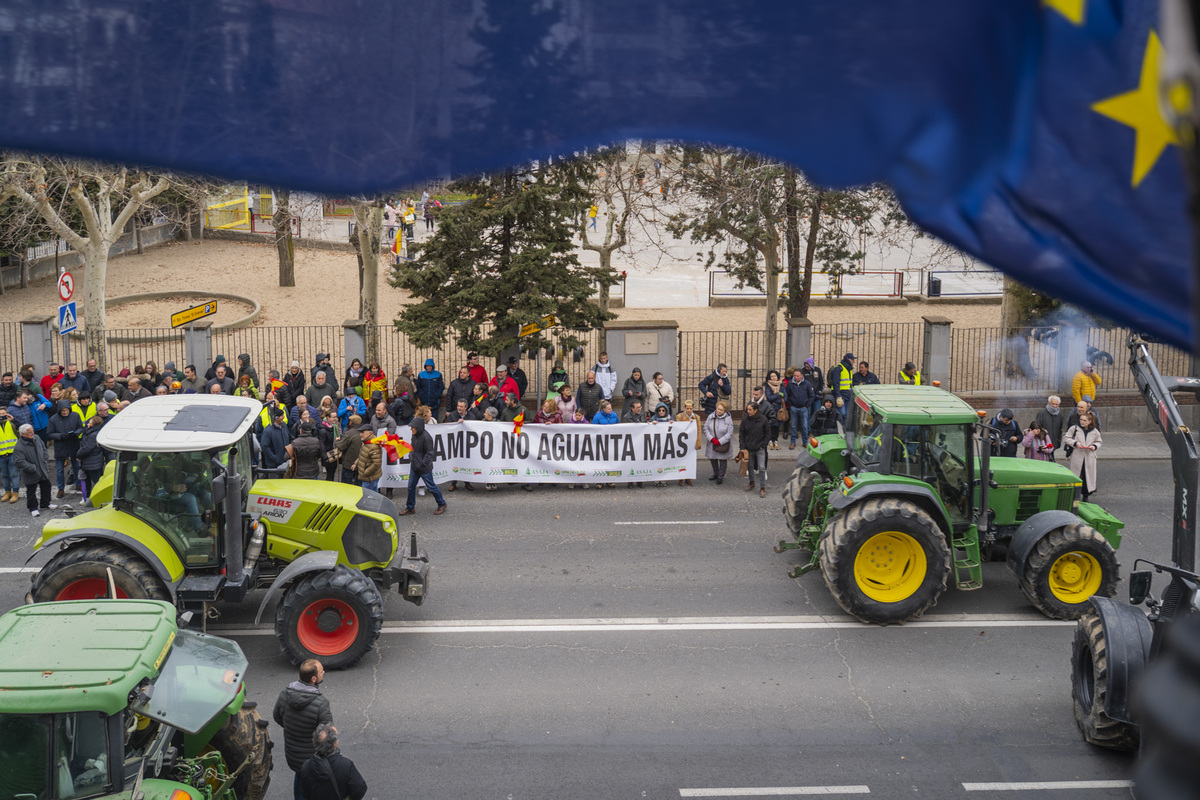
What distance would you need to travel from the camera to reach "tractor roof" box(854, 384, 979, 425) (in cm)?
1191

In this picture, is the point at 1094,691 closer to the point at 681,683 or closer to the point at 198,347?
the point at 681,683

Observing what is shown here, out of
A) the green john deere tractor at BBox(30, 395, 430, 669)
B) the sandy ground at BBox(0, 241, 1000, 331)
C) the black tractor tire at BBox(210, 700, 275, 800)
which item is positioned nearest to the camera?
the black tractor tire at BBox(210, 700, 275, 800)

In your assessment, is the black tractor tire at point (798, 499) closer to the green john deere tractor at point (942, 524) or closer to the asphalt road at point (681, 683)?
the asphalt road at point (681, 683)

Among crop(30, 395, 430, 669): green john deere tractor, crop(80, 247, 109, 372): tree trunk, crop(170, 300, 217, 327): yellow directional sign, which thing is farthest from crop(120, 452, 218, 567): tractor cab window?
crop(80, 247, 109, 372): tree trunk

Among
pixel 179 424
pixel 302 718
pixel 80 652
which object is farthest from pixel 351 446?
pixel 80 652

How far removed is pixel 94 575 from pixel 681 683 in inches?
213

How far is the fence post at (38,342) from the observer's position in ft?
73.3

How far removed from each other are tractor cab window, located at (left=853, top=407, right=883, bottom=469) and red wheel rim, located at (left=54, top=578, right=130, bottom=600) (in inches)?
296

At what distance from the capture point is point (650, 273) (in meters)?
38.8

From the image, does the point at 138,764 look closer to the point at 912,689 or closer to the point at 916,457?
the point at 912,689

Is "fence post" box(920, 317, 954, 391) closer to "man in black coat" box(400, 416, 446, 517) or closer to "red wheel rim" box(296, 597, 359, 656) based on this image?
"man in black coat" box(400, 416, 446, 517)

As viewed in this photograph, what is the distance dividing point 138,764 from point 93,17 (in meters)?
5.73

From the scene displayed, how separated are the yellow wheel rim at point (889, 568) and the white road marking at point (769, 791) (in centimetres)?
328

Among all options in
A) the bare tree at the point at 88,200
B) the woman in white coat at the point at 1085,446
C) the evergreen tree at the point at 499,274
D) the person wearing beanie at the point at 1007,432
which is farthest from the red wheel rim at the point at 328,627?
the bare tree at the point at 88,200
